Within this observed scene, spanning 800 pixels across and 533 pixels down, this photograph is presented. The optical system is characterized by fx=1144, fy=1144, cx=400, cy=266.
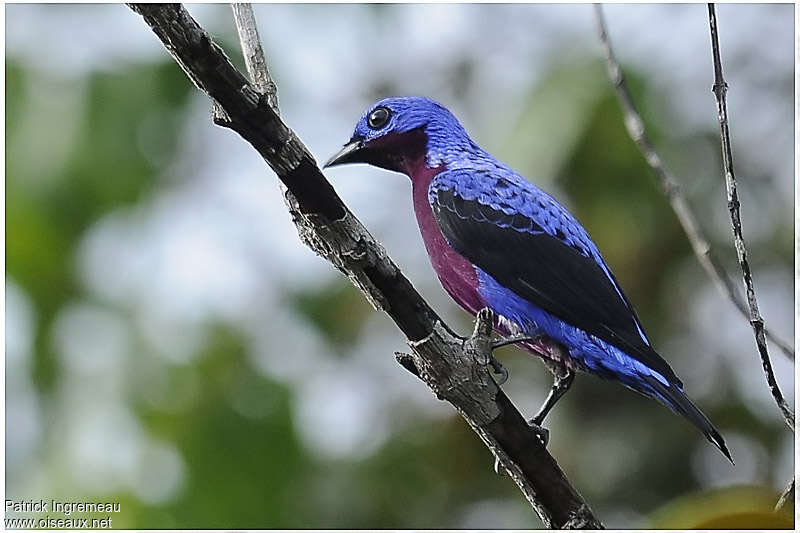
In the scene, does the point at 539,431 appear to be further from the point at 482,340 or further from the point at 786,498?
the point at 786,498

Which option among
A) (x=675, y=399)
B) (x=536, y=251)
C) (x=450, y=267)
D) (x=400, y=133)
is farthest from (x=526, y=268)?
(x=400, y=133)

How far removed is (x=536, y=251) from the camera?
327 centimetres

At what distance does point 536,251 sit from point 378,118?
26.6 inches

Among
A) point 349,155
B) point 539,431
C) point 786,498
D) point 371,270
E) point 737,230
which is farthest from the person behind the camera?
point 349,155

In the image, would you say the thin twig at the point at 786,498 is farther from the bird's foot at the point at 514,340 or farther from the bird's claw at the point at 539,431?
the bird's foot at the point at 514,340

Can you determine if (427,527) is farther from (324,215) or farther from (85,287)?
(324,215)

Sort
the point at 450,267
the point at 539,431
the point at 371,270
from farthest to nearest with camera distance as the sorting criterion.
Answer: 1. the point at 450,267
2. the point at 539,431
3. the point at 371,270

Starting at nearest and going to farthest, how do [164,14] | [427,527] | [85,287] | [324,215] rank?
[164,14] → [324,215] → [427,527] → [85,287]

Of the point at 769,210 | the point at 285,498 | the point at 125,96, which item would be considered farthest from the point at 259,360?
the point at 769,210

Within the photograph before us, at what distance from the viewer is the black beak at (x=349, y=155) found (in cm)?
348

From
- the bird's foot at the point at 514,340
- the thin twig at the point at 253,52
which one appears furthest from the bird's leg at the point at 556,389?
the thin twig at the point at 253,52

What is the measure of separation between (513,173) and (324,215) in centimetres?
114

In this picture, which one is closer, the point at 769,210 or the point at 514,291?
the point at 514,291

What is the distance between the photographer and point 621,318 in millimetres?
3109
